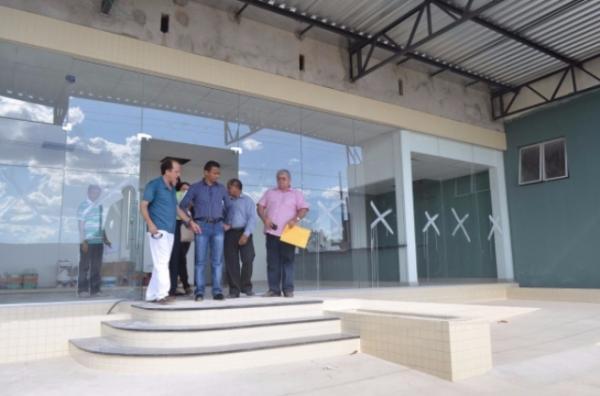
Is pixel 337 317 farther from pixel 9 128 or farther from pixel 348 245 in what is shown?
pixel 9 128

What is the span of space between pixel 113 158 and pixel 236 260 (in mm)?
2184

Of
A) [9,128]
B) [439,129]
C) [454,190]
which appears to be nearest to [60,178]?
[9,128]

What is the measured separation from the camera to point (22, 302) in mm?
4465

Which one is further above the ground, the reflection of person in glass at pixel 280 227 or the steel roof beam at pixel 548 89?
the steel roof beam at pixel 548 89

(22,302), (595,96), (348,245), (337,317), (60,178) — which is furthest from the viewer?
(595,96)

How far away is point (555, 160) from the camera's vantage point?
929 centimetres

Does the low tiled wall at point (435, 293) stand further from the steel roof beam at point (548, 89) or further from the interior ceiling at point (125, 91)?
the steel roof beam at point (548, 89)

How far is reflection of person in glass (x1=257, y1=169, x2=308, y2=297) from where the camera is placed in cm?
459

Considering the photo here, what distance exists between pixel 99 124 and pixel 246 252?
98.4 inches

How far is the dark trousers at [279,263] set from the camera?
4.58 m

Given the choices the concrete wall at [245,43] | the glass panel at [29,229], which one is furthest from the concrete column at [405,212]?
the glass panel at [29,229]

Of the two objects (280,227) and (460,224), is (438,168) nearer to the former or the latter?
(460,224)

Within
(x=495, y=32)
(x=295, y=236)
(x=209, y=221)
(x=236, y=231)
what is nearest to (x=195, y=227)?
(x=209, y=221)

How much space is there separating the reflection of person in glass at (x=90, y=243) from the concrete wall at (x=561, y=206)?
27.9 ft
